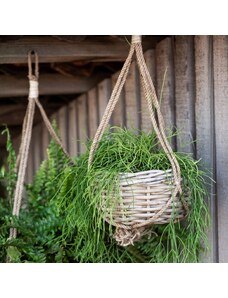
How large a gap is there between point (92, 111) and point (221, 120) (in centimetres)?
115

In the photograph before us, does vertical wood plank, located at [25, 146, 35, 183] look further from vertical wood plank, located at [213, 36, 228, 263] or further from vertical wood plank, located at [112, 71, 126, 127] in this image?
vertical wood plank, located at [213, 36, 228, 263]

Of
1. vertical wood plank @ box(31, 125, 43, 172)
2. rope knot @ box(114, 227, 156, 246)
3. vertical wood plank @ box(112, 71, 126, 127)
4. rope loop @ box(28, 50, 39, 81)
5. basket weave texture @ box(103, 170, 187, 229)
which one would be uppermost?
rope loop @ box(28, 50, 39, 81)

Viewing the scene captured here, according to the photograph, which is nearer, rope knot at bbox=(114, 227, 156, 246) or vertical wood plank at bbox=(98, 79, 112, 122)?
rope knot at bbox=(114, 227, 156, 246)

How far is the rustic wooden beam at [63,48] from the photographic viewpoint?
94.0 inches

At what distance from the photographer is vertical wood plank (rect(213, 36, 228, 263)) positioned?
7.23ft

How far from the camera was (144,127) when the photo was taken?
274cm

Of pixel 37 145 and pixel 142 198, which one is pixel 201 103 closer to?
pixel 142 198

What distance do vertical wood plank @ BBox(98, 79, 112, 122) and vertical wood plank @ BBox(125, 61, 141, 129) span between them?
211 millimetres

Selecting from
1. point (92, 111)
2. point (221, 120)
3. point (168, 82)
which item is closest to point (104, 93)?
point (92, 111)

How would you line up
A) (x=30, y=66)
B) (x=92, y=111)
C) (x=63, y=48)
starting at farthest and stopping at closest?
(x=92, y=111)
(x=63, y=48)
(x=30, y=66)

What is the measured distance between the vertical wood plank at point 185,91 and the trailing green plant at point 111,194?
7.8 inches

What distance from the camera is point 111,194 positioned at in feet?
6.35

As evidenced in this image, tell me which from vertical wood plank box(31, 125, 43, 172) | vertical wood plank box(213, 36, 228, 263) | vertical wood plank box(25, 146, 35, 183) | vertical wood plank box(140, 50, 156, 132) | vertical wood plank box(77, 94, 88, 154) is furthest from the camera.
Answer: vertical wood plank box(25, 146, 35, 183)

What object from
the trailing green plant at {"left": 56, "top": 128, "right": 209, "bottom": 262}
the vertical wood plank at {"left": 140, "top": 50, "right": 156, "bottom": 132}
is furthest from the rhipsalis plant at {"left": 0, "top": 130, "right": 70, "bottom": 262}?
the vertical wood plank at {"left": 140, "top": 50, "right": 156, "bottom": 132}
